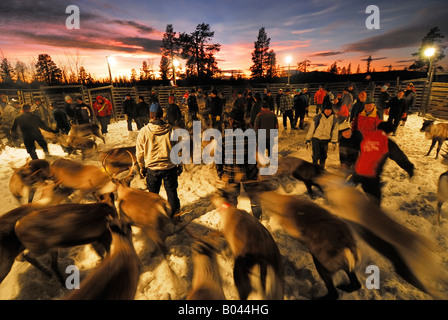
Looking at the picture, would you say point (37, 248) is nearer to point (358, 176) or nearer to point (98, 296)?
point (98, 296)

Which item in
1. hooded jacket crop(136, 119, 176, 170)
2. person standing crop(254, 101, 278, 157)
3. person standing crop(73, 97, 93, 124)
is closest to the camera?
hooded jacket crop(136, 119, 176, 170)

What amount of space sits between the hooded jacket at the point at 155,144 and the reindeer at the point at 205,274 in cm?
148

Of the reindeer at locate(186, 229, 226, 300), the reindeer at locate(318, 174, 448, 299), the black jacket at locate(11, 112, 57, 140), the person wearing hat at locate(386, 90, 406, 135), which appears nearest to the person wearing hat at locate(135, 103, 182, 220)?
the reindeer at locate(186, 229, 226, 300)

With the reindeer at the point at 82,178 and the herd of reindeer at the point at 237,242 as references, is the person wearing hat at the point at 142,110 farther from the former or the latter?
the herd of reindeer at the point at 237,242

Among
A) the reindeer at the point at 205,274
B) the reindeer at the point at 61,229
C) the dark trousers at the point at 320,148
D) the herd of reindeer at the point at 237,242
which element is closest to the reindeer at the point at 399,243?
the herd of reindeer at the point at 237,242

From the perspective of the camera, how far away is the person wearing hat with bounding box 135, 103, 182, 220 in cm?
336

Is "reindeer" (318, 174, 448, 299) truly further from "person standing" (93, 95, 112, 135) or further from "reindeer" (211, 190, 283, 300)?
"person standing" (93, 95, 112, 135)

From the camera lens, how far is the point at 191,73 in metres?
37.2

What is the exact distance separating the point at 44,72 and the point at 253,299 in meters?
46.2

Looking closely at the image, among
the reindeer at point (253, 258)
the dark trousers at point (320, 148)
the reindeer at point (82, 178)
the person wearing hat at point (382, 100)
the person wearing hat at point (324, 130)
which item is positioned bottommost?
the reindeer at point (253, 258)

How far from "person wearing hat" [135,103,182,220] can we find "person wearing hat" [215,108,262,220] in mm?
863

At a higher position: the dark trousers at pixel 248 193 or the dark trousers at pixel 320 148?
the dark trousers at pixel 320 148

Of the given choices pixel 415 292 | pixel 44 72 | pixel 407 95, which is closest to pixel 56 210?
pixel 415 292

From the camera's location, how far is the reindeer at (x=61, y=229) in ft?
8.29
